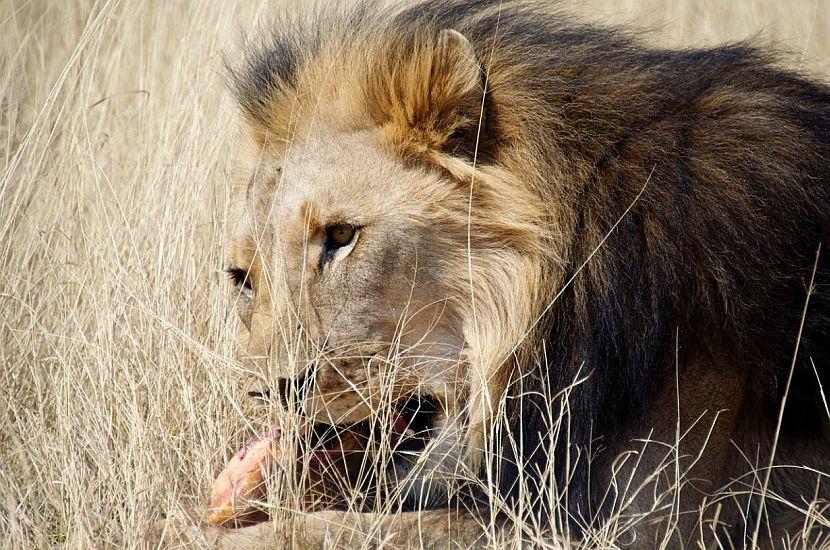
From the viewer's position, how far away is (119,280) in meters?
3.89

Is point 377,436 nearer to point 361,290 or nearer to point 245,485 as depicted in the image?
point 245,485

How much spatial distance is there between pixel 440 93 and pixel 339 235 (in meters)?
0.54

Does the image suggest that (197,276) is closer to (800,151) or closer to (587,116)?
(587,116)

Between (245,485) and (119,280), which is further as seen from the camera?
(119,280)

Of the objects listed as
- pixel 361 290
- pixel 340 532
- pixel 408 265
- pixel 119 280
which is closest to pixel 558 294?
pixel 408 265

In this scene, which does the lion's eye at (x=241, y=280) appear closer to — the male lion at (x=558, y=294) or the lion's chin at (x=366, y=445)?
the male lion at (x=558, y=294)

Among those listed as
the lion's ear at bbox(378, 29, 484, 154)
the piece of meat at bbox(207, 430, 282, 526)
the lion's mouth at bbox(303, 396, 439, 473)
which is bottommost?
the piece of meat at bbox(207, 430, 282, 526)

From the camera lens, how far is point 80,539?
9.68 feet

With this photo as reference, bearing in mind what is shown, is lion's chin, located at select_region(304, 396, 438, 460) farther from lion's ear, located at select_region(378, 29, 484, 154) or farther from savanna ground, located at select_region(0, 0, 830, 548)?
lion's ear, located at select_region(378, 29, 484, 154)

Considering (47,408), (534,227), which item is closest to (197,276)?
(47,408)

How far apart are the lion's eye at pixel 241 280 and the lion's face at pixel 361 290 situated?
8.8 inches

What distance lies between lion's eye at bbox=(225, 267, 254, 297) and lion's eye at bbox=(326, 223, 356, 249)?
41 cm

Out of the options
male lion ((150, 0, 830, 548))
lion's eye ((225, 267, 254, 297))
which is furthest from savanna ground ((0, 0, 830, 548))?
male lion ((150, 0, 830, 548))

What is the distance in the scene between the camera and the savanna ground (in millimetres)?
3377
